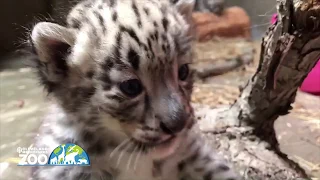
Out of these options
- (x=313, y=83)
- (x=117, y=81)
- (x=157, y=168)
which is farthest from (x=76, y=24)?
(x=313, y=83)

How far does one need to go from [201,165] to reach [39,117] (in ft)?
2.11

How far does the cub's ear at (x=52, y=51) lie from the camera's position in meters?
1.17

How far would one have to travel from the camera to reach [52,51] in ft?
3.99

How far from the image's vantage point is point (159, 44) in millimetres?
1148

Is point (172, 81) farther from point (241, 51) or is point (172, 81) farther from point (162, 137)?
point (241, 51)

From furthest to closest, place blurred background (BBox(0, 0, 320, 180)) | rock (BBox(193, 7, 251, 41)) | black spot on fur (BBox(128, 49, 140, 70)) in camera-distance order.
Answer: rock (BBox(193, 7, 251, 41)), blurred background (BBox(0, 0, 320, 180)), black spot on fur (BBox(128, 49, 140, 70))

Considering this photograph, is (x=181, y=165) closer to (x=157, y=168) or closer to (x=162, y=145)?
(x=157, y=168)

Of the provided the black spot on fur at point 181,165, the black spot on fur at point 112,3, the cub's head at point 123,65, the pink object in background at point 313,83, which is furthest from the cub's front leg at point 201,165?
the pink object in background at point 313,83

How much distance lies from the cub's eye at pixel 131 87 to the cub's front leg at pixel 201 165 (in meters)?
0.34

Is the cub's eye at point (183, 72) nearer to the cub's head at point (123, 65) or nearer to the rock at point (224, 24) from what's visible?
the cub's head at point (123, 65)

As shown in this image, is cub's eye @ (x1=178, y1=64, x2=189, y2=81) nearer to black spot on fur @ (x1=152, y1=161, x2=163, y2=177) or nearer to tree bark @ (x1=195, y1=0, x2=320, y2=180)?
black spot on fur @ (x1=152, y1=161, x2=163, y2=177)

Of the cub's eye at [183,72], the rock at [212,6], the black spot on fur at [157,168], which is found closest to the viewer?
the cub's eye at [183,72]

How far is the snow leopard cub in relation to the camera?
115cm

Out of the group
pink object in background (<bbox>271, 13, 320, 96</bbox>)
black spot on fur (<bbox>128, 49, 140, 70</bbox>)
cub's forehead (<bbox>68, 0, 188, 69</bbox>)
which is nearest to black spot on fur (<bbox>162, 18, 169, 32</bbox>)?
cub's forehead (<bbox>68, 0, 188, 69</bbox>)
